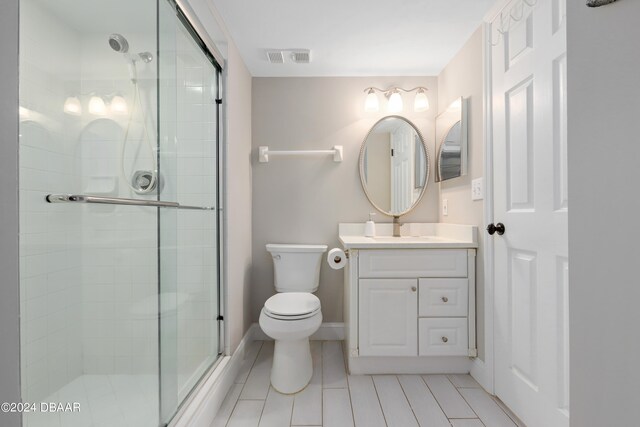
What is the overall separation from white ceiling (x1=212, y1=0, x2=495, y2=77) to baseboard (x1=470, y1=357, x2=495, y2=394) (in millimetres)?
1960

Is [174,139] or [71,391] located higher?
[174,139]

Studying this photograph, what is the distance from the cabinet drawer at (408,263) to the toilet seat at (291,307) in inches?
14.2

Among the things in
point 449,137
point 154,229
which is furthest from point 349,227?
point 154,229

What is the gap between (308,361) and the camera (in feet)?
6.25

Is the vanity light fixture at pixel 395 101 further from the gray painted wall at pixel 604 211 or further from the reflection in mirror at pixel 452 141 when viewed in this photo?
the gray painted wall at pixel 604 211

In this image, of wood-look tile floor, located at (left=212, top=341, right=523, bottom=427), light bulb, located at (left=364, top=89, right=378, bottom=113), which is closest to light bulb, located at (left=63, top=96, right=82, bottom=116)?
wood-look tile floor, located at (left=212, top=341, right=523, bottom=427)

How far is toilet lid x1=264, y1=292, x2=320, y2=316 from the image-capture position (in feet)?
5.86

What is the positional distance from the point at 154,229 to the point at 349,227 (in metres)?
1.56

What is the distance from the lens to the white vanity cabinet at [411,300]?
1.96 m

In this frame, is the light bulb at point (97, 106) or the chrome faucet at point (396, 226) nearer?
the light bulb at point (97, 106)

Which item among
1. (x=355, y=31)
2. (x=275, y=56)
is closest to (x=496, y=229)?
(x=355, y=31)

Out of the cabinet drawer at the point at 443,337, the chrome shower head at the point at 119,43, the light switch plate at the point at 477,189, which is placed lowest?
the cabinet drawer at the point at 443,337

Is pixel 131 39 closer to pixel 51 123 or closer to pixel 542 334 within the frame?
pixel 51 123

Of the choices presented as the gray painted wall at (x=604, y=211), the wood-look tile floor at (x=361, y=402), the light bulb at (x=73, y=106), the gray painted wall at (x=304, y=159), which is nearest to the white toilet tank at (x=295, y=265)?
the gray painted wall at (x=304, y=159)
